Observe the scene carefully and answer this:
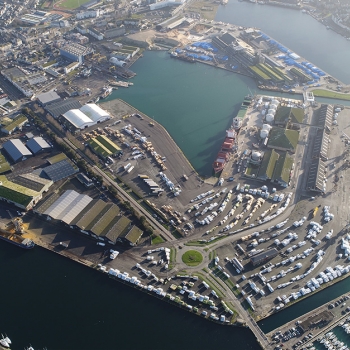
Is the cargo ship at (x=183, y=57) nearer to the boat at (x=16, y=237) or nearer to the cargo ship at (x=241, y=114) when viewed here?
the cargo ship at (x=241, y=114)

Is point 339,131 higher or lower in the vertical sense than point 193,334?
higher

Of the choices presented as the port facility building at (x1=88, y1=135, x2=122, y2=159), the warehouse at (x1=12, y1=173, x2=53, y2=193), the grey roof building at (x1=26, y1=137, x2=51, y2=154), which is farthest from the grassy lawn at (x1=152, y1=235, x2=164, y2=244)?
the grey roof building at (x1=26, y1=137, x2=51, y2=154)

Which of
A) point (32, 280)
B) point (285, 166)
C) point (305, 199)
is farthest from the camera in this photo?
point (285, 166)

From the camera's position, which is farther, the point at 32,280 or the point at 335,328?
the point at 32,280

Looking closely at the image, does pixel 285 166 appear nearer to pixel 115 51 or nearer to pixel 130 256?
pixel 130 256

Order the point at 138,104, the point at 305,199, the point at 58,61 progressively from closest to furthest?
the point at 305,199
the point at 138,104
the point at 58,61

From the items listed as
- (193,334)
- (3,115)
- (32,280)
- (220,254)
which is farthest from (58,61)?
(193,334)

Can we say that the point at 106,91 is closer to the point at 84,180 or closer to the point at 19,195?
the point at 84,180
